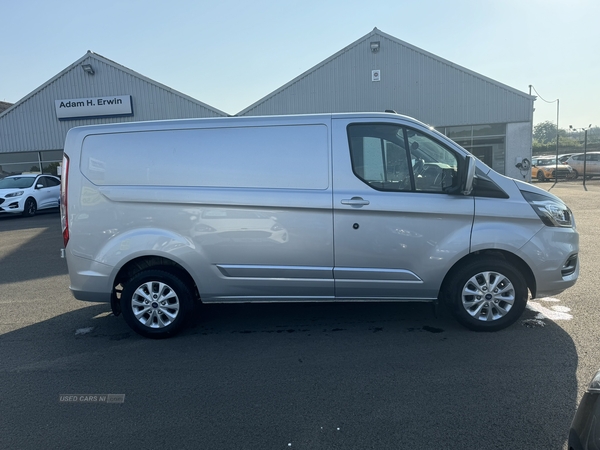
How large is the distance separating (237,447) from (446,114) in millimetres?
22724

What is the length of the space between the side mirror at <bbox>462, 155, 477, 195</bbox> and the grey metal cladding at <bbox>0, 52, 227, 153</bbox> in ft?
70.2

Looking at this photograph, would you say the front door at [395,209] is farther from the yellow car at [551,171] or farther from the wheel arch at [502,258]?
the yellow car at [551,171]

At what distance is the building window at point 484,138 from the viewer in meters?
23.4

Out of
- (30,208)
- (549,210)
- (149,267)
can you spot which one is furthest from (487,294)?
(30,208)

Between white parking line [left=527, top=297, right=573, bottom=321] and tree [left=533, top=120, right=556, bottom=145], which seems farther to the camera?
tree [left=533, top=120, right=556, bottom=145]

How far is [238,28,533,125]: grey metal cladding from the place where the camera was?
22875 millimetres

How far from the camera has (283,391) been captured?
3.67 m

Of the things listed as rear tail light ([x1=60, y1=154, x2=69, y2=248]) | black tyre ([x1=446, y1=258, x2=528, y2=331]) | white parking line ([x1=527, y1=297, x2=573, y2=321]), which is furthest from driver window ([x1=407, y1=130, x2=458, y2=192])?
rear tail light ([x1=60, y1=154, x2=69, y2=248])

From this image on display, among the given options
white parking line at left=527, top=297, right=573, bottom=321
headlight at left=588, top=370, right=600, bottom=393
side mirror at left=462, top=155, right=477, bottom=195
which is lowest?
white parking line at left=527, top=297, right=573, bottom=321

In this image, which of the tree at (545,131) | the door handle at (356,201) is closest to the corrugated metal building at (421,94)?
the door handle at (356,201)

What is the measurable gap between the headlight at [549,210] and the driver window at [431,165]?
2.47 ft

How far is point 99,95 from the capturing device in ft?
81.3

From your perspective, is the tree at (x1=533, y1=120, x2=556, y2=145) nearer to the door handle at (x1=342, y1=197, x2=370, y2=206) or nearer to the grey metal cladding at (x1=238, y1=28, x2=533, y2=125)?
the grey metal cladding at (x1=238, y1=28, x2=533, y2=125)

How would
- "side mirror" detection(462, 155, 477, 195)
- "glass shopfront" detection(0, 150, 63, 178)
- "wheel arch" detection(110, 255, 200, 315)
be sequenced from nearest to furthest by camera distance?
"side mirror" detection(462, 155, 477, 195)
"wheel arch" detection(110, 255, 200, 315)
"glass shopfront" detection(0, 150, 63, 178)
